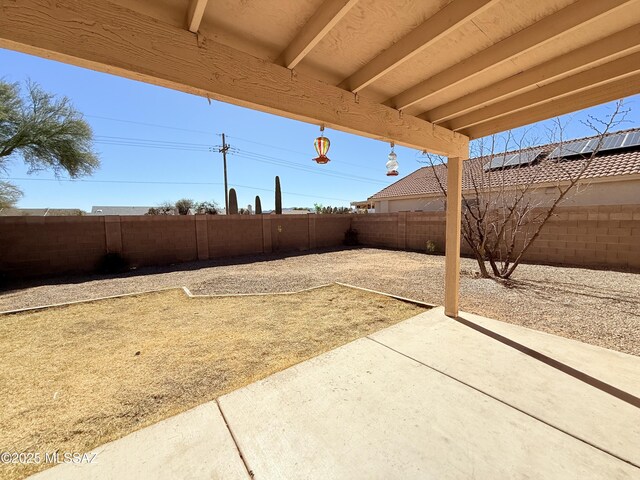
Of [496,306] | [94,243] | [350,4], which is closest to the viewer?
[350,4]

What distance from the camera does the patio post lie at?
12.4 ft

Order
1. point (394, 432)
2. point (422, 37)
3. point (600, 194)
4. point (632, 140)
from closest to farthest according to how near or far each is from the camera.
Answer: point (394, 432), point (422, 37), point (600, 194), point (632, 140)

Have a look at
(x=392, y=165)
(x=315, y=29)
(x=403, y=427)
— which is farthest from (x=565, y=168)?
(x=403, y=427)

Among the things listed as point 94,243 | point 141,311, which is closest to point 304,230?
point 94,243

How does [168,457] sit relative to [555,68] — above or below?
below

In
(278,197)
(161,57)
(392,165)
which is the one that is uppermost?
(278,197)

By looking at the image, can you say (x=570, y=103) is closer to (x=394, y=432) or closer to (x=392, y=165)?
(x=392, y=165)

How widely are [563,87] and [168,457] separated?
173 inches

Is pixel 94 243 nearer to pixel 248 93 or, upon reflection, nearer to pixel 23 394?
pixel 23 394

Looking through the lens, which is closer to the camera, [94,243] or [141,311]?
[141,311]

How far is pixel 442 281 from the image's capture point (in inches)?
245

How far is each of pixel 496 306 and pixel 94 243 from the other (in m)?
10.7

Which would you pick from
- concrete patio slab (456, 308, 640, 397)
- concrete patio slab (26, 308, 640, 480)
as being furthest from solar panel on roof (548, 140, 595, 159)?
concrete patio slab (26, 308, 640, 480)

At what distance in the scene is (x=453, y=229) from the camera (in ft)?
12.5
